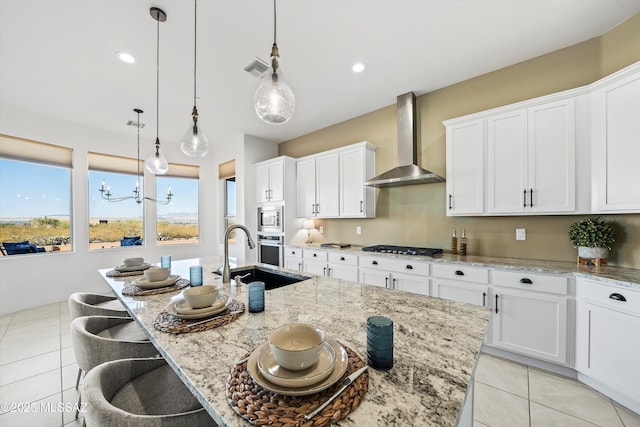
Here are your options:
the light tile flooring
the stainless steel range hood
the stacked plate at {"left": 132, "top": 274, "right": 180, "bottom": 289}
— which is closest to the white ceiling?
the stainless steel range hood

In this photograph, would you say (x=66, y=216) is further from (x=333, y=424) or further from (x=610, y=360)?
(x=610, y=360)

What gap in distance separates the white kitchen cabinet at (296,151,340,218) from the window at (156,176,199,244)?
2766mm

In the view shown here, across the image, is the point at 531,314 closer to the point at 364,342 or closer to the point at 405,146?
the point at 364,342

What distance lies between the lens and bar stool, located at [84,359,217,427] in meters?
0.74

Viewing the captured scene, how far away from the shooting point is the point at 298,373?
2.28 ft

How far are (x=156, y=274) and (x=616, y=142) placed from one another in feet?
11.7

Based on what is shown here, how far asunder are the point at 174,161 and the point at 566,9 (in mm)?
6088

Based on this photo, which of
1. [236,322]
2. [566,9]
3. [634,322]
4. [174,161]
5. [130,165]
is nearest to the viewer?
[236,322]

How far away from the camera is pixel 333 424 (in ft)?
1.80

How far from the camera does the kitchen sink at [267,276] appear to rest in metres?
2.04

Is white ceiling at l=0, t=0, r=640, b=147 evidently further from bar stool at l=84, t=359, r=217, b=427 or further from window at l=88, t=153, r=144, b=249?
bar stool at l=84, t=359, r=217, b=427

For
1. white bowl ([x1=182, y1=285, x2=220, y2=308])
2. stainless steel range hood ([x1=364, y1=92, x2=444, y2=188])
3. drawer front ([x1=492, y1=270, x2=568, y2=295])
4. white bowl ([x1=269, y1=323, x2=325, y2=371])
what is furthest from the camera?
stainless steel range hood ([x1=364, y1=92, x2=444, y2=188])

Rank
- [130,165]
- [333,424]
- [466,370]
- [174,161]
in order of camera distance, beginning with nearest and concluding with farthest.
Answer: [333,424], [466,370], [130,165], [174,161]

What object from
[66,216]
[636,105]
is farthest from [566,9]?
[66,216]
